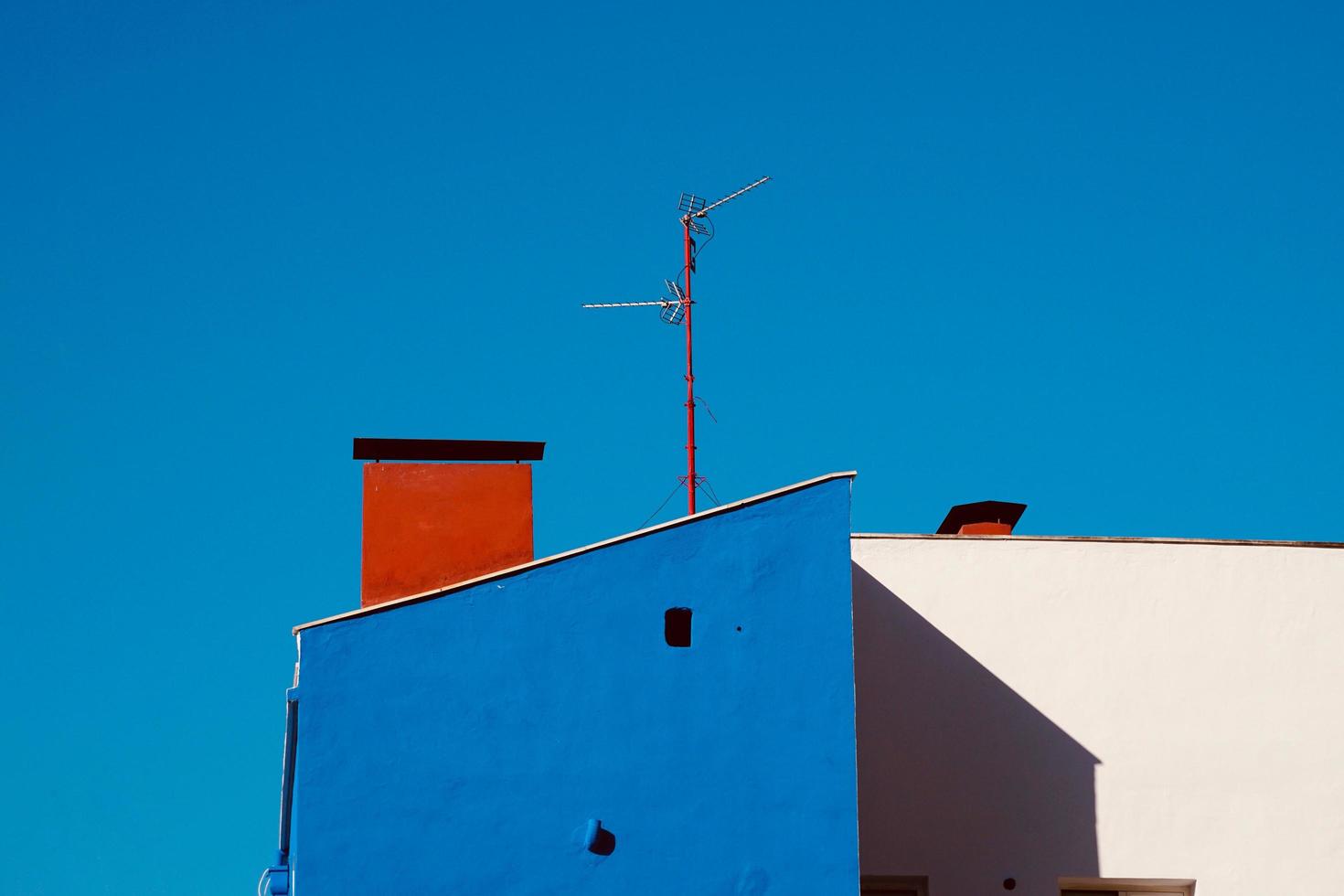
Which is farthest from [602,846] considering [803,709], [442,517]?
[442,517]

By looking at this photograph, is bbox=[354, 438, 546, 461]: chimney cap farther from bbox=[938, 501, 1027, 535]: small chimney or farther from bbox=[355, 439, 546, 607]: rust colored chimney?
bbox=[938, 501, 1027, 535]: small chimney

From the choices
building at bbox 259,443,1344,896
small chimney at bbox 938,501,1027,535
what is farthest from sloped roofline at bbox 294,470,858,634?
small chimney at bbox 938,501,1027,535

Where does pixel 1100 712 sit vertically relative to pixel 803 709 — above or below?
above

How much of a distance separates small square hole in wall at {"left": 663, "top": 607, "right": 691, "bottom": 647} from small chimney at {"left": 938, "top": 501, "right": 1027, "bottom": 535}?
27.6 feet

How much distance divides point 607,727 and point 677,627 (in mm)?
1333

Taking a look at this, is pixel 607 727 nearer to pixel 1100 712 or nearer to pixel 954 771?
pixel 954 771

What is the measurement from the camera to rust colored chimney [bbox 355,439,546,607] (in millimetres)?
23297

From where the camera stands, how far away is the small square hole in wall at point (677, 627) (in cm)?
2036

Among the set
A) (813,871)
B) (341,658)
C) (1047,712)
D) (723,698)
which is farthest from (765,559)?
(1047,712)

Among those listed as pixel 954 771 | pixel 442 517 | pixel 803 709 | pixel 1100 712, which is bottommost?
pixel 954 771

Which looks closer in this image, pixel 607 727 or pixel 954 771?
pixel 607 727

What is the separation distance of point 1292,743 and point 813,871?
9201mm

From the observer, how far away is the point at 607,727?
19969 mm

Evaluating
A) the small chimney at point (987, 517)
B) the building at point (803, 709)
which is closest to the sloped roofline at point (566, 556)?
the building at point (803, 709)
